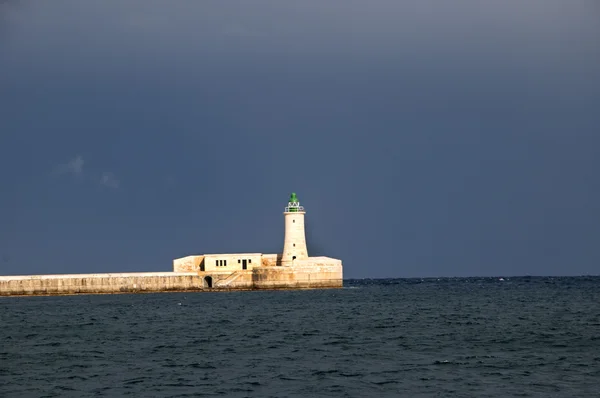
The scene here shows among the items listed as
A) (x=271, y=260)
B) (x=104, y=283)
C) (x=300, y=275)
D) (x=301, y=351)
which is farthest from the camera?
(x=271, y=260)

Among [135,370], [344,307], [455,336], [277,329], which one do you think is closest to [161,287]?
[344,307]

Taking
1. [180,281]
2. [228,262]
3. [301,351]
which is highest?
[228,262]

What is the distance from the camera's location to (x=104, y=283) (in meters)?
76.6

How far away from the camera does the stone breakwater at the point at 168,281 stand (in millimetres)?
75500

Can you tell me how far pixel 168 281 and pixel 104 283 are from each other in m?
4.92

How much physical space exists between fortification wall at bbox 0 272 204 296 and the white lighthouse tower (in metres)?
6.85

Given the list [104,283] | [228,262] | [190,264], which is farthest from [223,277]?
[104,283]

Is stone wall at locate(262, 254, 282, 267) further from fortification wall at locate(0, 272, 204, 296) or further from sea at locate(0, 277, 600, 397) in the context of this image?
sea at locate(0, 277, 600, 397)

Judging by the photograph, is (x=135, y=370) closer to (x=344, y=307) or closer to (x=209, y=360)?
(x=209, y=360)

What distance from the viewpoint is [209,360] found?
108 ft

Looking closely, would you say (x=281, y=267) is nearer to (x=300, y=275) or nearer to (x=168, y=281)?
(x=300, y=275)

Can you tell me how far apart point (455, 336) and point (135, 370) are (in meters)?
14.2

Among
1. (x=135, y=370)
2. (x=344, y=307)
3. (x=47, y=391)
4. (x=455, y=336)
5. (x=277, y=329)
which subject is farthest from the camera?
(x=344, y=307)

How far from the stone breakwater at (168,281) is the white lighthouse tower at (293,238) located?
119cm
